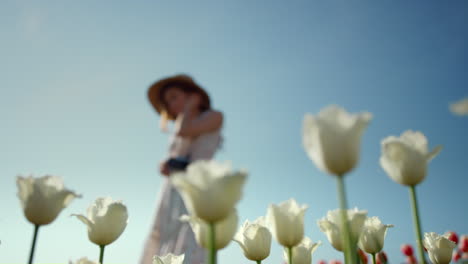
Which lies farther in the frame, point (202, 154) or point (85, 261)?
point (202, 154)

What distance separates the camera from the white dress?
412 centimetres

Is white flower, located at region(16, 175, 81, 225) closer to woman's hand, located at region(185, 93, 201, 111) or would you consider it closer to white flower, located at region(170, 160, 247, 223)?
white flower, located at region(170, 160, 247, 223)

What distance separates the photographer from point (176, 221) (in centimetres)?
457

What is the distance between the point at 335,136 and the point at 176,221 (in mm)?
4139

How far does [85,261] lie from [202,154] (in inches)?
163

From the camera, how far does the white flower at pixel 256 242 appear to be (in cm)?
103

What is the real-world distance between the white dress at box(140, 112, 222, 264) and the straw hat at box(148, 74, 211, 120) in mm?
938

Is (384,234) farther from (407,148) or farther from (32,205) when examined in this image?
(32,205)

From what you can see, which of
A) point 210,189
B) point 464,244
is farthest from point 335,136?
point 464,244

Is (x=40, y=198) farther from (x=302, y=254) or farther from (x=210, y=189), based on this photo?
(x=302, y=254)

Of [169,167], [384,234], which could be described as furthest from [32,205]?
[169,167]

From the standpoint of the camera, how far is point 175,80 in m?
6.09

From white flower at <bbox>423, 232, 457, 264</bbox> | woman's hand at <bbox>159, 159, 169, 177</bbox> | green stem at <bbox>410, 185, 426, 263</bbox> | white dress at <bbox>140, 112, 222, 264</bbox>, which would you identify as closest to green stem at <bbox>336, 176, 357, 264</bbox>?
green stem at <bbox>410, 185, 426, 263</bbox>

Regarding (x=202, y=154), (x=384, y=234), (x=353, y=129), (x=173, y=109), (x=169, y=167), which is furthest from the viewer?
(x=173, y=109)
